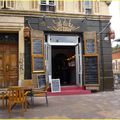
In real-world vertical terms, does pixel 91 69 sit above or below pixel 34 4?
below

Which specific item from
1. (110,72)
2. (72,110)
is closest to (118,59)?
(110,72)

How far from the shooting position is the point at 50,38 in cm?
1392

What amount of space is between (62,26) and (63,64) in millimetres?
4896

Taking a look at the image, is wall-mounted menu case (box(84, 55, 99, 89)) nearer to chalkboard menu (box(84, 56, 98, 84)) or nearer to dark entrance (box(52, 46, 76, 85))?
chalkboard menu (box(84, 56, 98, 84))

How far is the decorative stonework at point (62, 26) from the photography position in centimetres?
1367

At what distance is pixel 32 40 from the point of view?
1317 cm

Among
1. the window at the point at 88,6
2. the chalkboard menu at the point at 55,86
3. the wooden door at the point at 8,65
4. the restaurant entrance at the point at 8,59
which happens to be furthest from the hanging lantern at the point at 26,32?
the window at the point at 88,6

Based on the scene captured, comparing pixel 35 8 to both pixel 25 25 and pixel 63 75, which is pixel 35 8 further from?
pixel 63 75

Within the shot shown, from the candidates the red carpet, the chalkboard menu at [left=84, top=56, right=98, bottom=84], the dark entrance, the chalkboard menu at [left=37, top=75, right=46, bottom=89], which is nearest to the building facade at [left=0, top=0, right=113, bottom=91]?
the chalkboard menu at [left=84, top=56, right=98, bottom=84]

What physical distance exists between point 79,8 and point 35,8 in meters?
2.36

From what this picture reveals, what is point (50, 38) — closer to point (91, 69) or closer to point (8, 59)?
point (8, 59)

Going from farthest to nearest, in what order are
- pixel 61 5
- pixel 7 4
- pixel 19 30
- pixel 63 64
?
pixel 63 64
pixel 61 5
pixel 7 4
pixel 19 30

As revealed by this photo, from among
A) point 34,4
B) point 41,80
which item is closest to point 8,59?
point 41,80

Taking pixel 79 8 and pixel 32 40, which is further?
pixel 79 8
